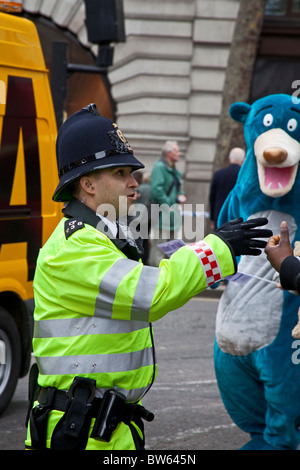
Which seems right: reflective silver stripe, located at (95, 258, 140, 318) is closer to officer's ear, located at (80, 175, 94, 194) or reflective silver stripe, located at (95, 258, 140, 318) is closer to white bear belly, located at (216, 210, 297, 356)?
officer's ear, located at (80, 175, 94, 194)

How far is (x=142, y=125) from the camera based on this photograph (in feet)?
55.3

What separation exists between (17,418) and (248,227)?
3492 millimetres

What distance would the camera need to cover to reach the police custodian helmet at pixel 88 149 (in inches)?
112

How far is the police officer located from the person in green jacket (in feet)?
27.4

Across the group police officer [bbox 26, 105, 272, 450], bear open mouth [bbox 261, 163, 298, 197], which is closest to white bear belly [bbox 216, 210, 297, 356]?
bear open mouth [bbox 261, 163, 298, 197]

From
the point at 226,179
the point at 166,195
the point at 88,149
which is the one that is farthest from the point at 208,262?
the point at 166,195

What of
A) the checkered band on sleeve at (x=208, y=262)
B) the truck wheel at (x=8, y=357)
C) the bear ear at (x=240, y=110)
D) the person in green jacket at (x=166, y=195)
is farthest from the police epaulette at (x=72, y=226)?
the person in green jacket at (x=166, y=195)

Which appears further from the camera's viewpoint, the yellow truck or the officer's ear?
the yellow truck

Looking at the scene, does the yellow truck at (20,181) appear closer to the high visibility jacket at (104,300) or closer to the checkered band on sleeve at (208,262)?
the high visibility jacket at (104,300)

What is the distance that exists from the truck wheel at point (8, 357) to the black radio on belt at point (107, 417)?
3179 millimetres

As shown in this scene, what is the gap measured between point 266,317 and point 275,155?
2.72 feet

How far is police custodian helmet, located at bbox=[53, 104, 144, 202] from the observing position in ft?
9.36

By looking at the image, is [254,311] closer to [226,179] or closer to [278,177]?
[278,177]

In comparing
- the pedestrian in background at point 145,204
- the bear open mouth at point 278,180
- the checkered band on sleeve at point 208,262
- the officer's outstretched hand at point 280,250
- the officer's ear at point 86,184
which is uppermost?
the officer's ear at point 86,184
